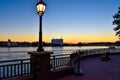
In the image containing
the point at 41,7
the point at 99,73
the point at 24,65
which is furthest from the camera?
the point at 99,73

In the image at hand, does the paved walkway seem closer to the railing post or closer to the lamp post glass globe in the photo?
the railing post

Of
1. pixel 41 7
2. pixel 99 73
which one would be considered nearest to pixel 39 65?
pixel 41 7

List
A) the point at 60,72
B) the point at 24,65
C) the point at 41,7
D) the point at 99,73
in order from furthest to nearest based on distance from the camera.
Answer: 1. the point at 99,73
2. the point at 60,72
3. the point at 24,65
4. the point at 41,7

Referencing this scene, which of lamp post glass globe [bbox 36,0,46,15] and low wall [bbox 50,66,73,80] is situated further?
low wall [bbox 50,66,73,80]

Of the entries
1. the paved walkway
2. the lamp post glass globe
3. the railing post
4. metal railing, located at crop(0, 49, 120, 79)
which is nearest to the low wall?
the paved walkway

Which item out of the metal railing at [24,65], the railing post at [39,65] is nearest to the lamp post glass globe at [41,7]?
the railing post at [39,65]

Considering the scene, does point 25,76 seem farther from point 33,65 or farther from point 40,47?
point 40,47

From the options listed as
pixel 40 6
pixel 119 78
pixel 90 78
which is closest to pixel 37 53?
pixel 40 6

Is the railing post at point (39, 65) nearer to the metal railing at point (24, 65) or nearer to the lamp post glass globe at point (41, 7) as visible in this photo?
the metal railing at point (24, 65)

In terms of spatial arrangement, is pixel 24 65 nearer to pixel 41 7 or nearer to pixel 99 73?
pixel 41 7

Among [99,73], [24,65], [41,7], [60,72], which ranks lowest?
[99,73]

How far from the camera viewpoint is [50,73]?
35.9 feet

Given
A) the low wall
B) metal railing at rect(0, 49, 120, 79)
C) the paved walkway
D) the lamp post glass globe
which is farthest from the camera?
the paved walkway

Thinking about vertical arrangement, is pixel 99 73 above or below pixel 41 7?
below
